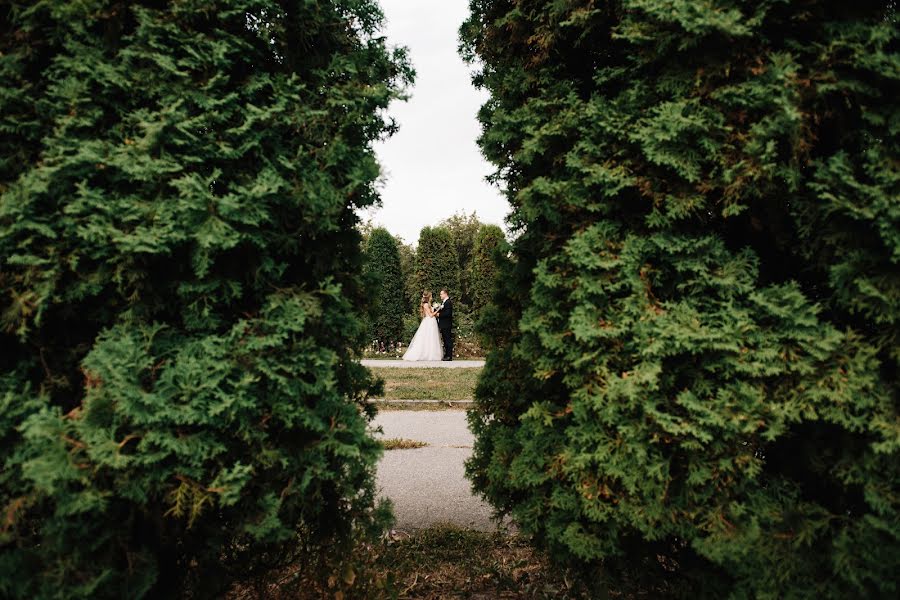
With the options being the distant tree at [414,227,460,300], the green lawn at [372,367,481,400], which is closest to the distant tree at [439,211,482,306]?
the distant tree at [414,227,460,300]

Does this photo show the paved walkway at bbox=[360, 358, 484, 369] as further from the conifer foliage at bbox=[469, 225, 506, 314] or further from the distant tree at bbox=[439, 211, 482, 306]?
the distant tree at bbox=[439, 211, 482, 306]

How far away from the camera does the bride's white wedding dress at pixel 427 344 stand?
686 inches

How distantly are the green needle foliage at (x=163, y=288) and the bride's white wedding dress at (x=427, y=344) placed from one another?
48.6ft

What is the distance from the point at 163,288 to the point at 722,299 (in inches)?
99.4

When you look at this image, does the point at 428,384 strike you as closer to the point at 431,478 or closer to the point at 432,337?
the point at 431,478

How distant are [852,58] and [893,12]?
28cm

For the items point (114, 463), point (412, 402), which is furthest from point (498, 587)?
point (412, 402)

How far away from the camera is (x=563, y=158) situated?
2.75 meters

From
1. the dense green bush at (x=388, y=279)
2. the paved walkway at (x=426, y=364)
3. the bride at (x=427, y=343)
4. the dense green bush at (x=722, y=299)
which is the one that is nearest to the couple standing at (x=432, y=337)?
the bride at (x=427, y=343)

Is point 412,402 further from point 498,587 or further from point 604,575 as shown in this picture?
point 604,575

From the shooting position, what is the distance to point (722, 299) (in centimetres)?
240

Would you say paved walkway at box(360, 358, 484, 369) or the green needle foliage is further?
paved walkway at box(360, 358, 484, 369)

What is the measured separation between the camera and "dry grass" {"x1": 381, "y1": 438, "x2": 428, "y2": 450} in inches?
253

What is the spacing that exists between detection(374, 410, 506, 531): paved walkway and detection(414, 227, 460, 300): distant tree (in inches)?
525
